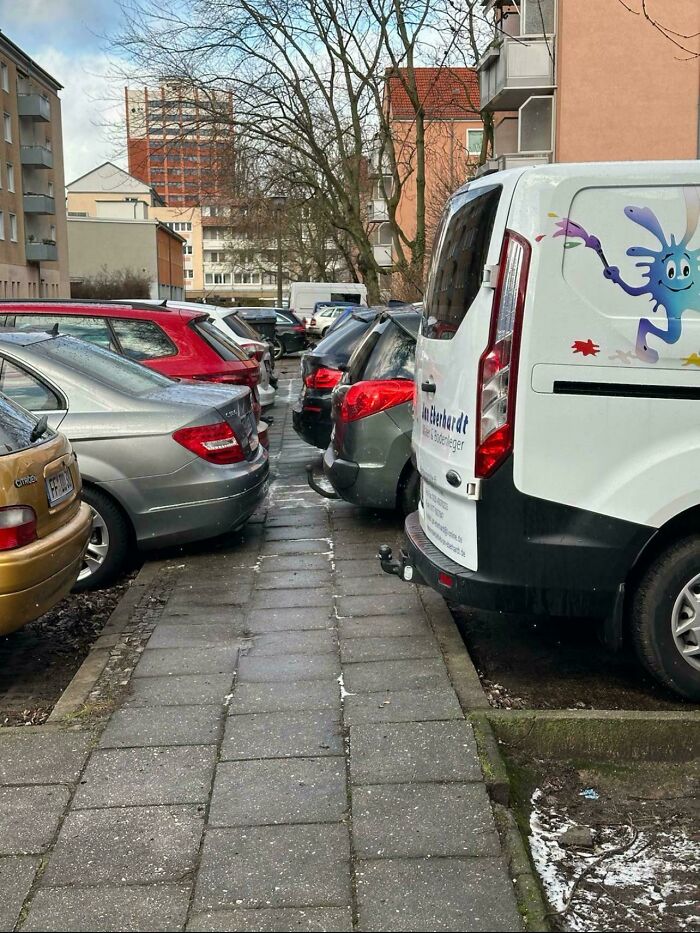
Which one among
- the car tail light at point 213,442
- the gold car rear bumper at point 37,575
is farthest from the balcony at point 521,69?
the gold car rear bumper at point 37,575

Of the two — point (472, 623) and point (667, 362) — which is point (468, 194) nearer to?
point (667, 362)

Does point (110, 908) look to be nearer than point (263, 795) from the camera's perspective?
Yes

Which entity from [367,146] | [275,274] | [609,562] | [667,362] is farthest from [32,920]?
[275,274]

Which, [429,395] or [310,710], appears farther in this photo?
[429,395]

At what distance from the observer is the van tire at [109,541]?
6.48 metres

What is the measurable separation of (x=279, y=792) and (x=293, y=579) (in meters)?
2.92

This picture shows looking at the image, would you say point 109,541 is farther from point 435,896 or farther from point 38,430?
point 435,896

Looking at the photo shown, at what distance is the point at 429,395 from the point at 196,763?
6.44 ft

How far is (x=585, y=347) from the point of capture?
13.1ft

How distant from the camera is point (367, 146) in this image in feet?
107

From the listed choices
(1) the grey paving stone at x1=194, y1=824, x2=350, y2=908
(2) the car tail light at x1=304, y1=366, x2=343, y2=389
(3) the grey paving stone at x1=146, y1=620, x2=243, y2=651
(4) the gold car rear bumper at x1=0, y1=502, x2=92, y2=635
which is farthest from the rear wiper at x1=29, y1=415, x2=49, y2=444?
(2) the car tail light at x1=304, y1=366, x2=343, y2=389

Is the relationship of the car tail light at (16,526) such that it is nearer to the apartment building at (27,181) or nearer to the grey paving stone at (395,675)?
the grey paving stone at (395,675)

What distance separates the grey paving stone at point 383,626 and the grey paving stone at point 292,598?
0.39m

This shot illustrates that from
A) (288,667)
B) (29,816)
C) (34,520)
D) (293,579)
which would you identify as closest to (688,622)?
(288,667)
